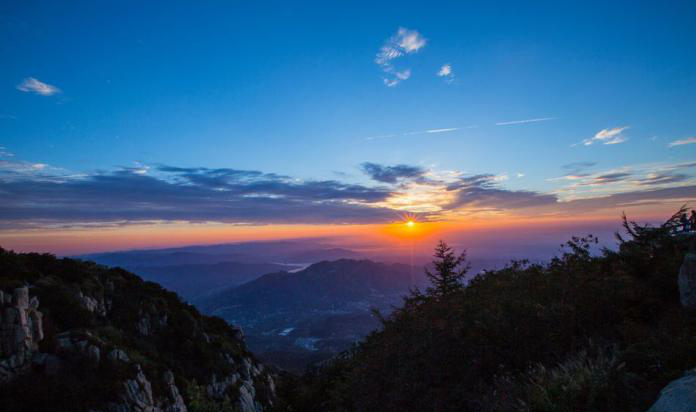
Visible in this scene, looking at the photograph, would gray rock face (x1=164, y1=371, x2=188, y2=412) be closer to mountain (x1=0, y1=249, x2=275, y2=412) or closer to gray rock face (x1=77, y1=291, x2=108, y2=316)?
mountain (x1=0, y1=249, x2=275, y2=412)

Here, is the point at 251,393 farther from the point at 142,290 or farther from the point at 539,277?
the point at 539,277

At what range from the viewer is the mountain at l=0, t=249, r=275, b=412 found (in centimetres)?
1720

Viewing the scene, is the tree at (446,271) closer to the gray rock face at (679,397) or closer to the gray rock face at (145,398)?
the gray rock face at (679,397)

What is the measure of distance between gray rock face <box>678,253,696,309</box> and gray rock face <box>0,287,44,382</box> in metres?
27.3

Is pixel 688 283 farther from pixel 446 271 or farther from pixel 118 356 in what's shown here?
pixel 118 356

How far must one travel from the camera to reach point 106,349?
20.8m

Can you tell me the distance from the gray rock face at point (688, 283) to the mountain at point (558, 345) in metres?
0.03

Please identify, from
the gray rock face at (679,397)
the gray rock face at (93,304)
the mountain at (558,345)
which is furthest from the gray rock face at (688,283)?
the gray rock face at (93,304)

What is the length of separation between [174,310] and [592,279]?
3647cm

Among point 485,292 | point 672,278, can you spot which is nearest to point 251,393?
point 485,292

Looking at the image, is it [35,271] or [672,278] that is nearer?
[672,278]

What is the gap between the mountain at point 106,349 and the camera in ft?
56.4

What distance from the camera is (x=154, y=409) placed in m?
20.7

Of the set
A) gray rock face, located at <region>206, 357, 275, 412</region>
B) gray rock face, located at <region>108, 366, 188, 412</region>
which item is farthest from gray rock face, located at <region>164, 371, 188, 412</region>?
gray rock face, located at <region>206, 357, 275, 412</region>
